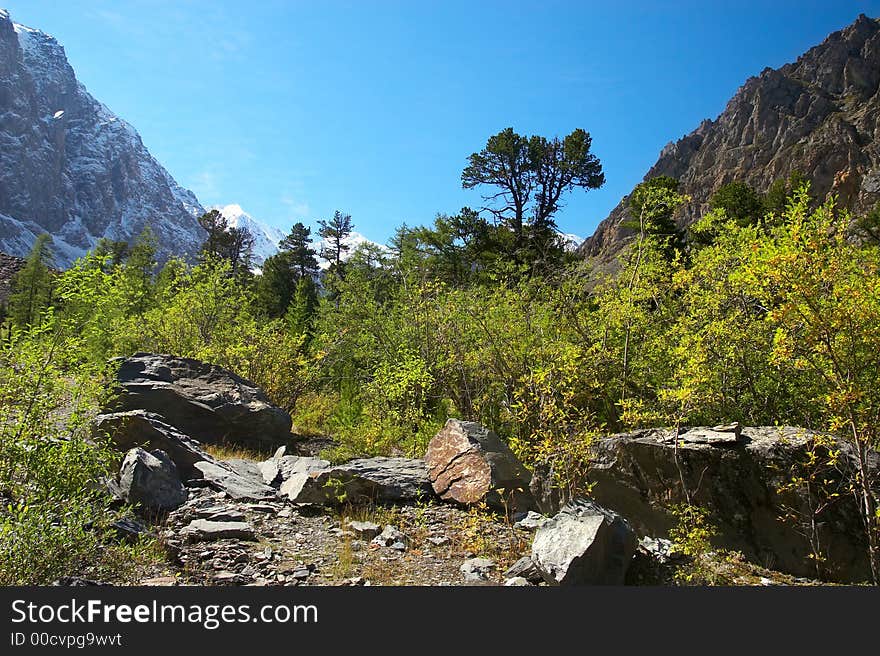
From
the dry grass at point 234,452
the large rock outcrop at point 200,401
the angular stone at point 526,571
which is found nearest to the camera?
the angular stone at point 526,571

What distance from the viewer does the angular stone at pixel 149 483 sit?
583cm

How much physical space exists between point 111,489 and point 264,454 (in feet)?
13.0

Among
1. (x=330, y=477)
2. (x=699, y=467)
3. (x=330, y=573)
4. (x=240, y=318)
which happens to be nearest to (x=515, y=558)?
(x=330, y=573)

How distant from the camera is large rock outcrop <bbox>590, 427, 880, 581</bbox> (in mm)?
4996

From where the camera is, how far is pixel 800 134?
249ft

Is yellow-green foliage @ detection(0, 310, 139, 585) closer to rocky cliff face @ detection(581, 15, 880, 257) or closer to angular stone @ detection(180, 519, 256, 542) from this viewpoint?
angular stone @ detection(180, 519, 256, 542)

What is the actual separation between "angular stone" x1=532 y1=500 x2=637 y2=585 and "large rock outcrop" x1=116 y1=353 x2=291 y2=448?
6.58 meters

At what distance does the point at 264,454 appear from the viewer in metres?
9.54

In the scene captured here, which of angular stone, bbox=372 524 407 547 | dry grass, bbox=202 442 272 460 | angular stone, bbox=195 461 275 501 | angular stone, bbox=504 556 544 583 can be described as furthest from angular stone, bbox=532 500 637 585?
dry grass, bbox=202 442 272 460

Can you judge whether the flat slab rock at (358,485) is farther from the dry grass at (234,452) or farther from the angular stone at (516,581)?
the dry grass at (234,452)

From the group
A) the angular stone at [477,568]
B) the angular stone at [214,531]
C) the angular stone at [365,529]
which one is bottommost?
the angular stone at [477,568]

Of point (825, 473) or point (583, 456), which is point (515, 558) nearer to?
point (583, 456)

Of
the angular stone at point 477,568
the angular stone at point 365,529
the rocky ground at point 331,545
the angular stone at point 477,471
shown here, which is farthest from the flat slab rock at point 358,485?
the angular stone at point 477,568

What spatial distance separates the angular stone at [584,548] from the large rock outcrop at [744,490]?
105 centimetres
